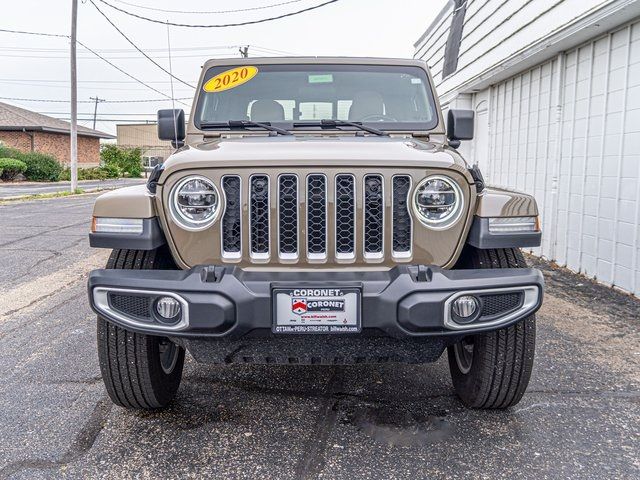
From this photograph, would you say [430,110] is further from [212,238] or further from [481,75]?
[481,75]

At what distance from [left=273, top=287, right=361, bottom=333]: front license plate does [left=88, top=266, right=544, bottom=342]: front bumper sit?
0.09ft

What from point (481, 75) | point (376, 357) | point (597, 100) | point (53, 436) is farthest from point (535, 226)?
point (481, 75)

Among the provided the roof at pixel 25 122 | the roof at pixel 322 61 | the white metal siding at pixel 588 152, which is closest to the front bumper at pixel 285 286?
the roof at pixel 322 61

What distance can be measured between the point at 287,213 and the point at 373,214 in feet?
1.24

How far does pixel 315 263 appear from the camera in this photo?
2.56m

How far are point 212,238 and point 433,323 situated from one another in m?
1.02

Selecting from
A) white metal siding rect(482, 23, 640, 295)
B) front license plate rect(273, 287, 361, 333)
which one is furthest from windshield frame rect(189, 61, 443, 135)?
white metal siding rect(482, 23, 640, 295)

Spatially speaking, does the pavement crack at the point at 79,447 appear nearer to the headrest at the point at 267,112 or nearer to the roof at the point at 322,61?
the headrest at the point at 267,112

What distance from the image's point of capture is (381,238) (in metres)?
2.57

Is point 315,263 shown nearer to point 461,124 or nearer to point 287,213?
point 287,213

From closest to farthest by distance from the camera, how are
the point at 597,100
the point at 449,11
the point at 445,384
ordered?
1. the point at 445,384
2. the point at 597,100
3. the point at 449,11

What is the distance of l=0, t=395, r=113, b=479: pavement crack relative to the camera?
250 centimetres

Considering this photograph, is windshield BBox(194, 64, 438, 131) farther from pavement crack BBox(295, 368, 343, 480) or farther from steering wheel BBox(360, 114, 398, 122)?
pavement crack BBox(295, 368, 343, 480)

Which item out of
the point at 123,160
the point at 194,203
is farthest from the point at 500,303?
the point at 123,160
